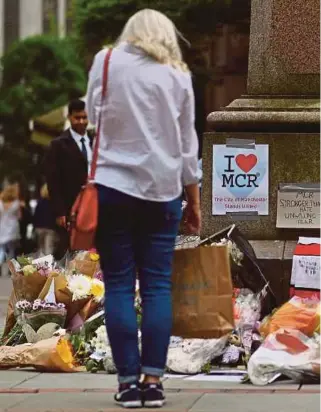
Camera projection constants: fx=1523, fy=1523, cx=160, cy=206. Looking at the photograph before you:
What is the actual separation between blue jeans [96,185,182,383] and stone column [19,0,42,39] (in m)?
99.0

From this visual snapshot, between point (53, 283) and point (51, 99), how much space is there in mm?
64787

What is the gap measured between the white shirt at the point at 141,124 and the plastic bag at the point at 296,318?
4.47 feet

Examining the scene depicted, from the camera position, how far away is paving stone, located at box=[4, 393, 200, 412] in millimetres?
6508

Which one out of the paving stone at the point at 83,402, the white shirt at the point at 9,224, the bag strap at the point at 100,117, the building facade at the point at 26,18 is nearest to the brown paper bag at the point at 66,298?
the paving stone at the point at 83,402

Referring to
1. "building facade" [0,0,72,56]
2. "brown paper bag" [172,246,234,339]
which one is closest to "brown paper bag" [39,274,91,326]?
"brown paper bag" [172,246,234,339]

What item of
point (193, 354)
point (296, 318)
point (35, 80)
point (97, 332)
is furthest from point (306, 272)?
point (35, 80)

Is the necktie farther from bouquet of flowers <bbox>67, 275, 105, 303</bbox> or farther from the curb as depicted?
the curb

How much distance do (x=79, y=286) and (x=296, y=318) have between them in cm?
156

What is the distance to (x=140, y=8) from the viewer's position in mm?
28938

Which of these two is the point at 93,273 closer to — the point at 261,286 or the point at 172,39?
the point at 261,286

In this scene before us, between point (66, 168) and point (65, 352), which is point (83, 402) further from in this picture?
point (66, 168)

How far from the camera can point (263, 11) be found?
938 centimetres

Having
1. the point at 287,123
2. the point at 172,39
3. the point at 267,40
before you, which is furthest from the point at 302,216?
the point at 172,39

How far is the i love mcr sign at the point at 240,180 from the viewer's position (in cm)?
894
